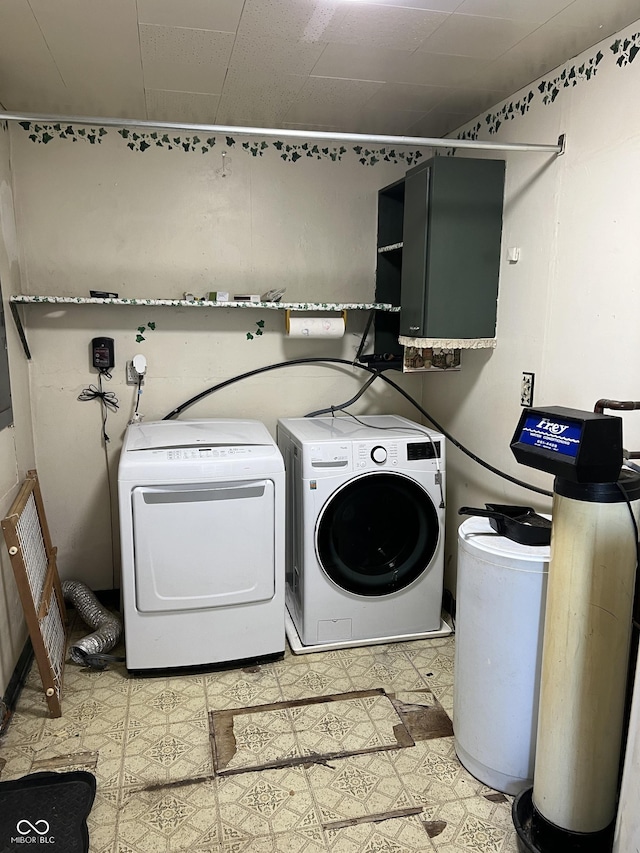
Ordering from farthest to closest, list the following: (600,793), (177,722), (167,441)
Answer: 1. (167,441)
2. (177,722)
3. (600,793)

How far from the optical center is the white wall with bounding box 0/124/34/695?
7.72 ft

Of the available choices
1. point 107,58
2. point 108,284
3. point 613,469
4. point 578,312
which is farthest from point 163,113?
point 613,469

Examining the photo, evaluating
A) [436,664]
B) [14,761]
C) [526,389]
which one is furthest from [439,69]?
[14,761]

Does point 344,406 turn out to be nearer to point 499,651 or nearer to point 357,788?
point 499,651

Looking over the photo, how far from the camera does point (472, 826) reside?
5.99ft

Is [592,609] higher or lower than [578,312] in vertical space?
lower

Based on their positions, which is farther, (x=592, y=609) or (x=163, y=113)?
(x=163, y=113)

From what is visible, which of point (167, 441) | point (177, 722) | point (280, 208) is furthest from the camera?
point (280, 208)

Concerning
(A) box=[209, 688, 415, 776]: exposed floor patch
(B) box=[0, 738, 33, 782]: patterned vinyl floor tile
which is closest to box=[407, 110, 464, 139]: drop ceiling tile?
(A) box=[209, 688, 415, 776]: exposed floor patch

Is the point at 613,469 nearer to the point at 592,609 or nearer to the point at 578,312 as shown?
the point at 592,609

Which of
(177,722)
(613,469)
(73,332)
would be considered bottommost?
(177,722)

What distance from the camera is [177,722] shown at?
2.29 metres

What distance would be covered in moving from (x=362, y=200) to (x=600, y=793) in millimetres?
2773

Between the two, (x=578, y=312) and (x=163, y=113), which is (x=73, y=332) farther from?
(x=578, y=312)
